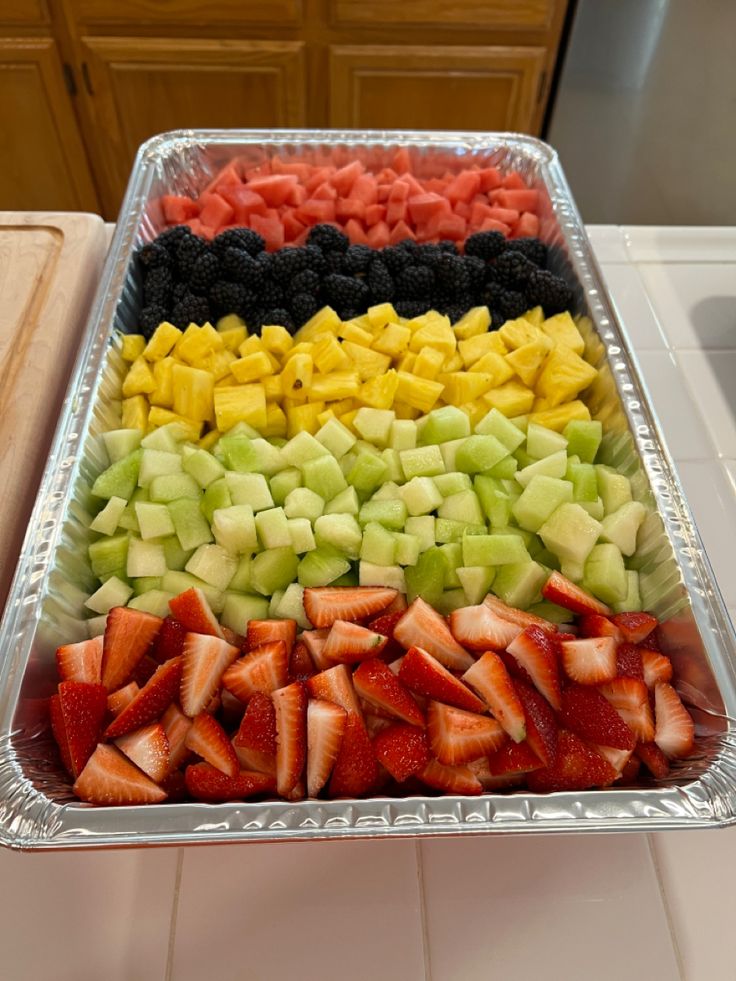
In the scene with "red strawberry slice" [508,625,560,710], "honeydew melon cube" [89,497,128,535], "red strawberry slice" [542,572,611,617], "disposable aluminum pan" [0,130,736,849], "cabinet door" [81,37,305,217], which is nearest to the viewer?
"disposable aluminum pan" [0,130,736,849]

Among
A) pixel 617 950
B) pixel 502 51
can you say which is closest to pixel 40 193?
pixel 502 51

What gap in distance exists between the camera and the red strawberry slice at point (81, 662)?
3.11 ft

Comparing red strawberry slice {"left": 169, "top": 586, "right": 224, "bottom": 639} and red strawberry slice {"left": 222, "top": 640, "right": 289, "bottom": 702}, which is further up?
A: red strawberry slice {"left": 169, "top": 586, "right": 224, "bottom": 639}

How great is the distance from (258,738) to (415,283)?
3.12 feet

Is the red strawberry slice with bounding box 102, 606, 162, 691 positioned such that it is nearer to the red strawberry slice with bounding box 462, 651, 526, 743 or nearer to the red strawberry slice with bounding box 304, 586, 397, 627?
the red strawberry slice with bounding box 304, 586, 397, 627

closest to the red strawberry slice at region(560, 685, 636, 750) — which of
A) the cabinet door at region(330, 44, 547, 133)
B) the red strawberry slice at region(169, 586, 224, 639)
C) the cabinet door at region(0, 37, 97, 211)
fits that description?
the red strawberry slice at region(169, 586, 224, 639)

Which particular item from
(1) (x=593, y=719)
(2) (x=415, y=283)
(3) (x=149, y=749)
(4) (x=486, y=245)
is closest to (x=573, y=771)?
(1) (x=593, y=719)

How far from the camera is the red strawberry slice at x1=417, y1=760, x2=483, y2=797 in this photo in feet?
2.86

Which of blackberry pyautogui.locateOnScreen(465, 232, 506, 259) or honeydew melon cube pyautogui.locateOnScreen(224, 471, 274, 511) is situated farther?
blackberry pyautogui.locateOnScreen(465, 232, 506, 259)

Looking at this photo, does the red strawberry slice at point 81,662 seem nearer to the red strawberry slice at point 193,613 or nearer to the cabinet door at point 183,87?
the red strawberry slice at point 193,613

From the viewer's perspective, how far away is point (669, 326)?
1.58 meters

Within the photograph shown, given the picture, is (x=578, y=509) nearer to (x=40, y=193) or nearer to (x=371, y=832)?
(x=371, y=832)

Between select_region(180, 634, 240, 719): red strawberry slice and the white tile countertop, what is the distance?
191mm

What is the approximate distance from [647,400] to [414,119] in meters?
1.71
